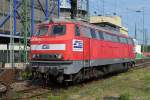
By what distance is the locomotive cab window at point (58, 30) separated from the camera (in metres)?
18.6

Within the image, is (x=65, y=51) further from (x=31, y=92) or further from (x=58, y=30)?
(x=31, y=92)

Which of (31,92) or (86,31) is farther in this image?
(86,31)

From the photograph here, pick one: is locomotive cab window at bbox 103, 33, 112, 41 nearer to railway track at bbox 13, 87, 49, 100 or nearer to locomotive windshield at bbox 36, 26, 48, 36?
locomotive windshield at bbox 36, 26, 48, 36

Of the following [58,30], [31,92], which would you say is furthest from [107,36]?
[31,92]

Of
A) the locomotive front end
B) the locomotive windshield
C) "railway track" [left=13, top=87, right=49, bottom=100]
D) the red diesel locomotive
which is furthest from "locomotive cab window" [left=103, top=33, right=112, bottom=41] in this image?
"railway track" [left=13, top=87, right=49, bottom=100]

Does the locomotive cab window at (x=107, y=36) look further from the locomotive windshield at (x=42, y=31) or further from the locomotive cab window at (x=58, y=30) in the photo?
the locomotive windshield at (x=42, y=31)

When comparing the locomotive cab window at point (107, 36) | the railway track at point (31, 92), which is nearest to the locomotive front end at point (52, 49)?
the railway track at point (31, 92)

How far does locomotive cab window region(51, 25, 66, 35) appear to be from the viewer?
18.6 metres

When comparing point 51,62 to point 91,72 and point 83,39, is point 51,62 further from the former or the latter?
point 91,72

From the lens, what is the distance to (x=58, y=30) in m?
18.8

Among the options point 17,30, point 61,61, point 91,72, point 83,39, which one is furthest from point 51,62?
point 17,30

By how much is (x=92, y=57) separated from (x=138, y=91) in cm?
438

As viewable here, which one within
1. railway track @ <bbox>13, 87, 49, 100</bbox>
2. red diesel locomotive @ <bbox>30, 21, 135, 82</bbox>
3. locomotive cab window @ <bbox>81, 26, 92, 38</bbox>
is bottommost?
railway track @ <bbox>13, 87, 49, 100</bbox>

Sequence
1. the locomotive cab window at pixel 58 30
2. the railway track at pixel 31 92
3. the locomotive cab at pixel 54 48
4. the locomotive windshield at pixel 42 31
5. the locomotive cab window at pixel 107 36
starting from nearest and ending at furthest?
the railway track at pixel 31 92
the locomotive cab at pixel 54 48
the locomotive cab window at pixel 58 30
the locomotive windshield at pixel 42 31
the locomotive cab window at pixel 107 36
